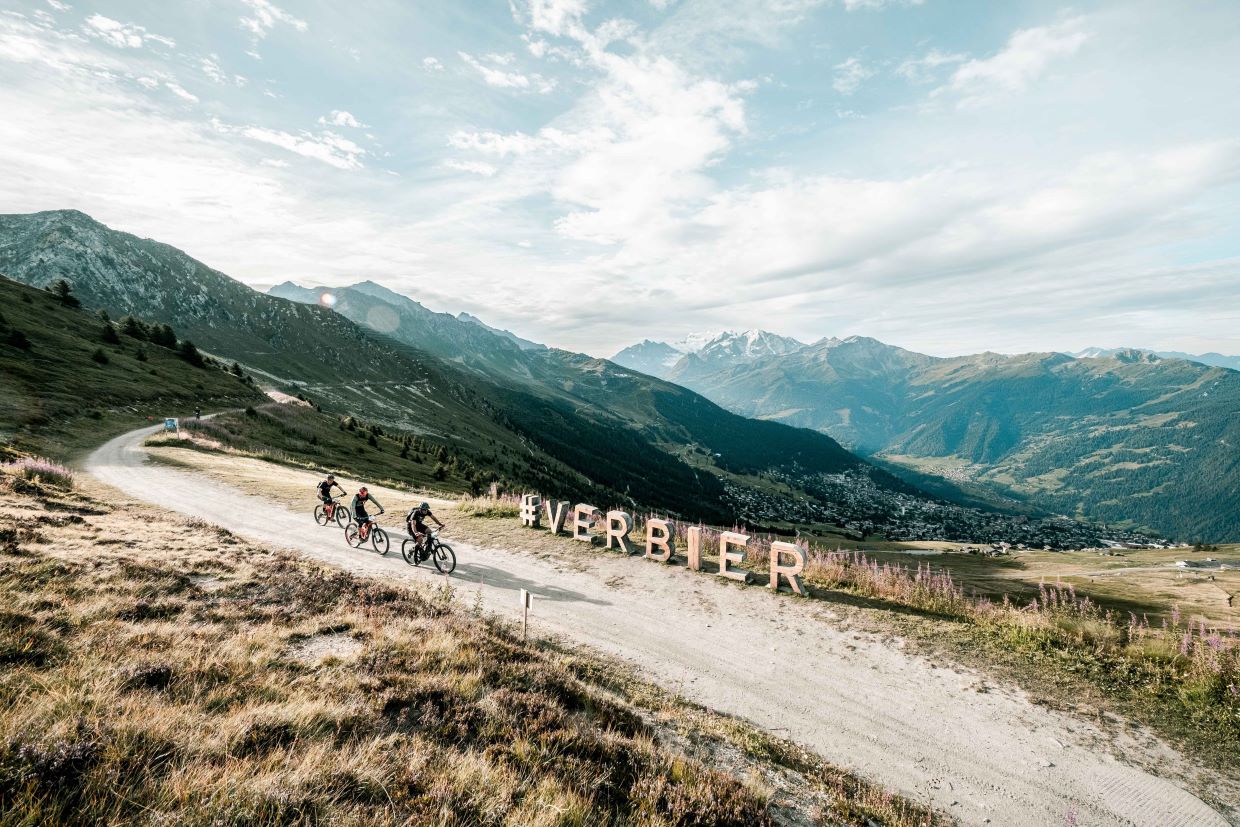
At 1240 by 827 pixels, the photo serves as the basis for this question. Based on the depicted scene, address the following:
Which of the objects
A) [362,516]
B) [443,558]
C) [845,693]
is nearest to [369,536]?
[362,516]

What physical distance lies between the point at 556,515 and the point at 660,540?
578cm

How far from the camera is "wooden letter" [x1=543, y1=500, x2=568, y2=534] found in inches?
969

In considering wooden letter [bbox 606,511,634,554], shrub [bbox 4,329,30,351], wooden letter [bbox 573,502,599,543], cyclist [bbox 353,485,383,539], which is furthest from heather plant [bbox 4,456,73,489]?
shrub [bbox 4,329,30,351]

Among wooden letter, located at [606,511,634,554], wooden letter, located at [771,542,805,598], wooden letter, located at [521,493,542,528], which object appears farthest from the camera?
wooden letter, located at [521,493,542,528]

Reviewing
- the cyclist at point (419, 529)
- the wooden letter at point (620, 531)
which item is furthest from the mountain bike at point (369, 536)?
the wooden letter at point (620, 531)

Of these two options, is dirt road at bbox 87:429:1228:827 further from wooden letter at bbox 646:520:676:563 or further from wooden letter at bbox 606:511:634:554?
wooden letter at bbox 606:511:634:554

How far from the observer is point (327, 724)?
695cm

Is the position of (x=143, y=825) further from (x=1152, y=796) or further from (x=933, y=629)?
(x=933, y=629)

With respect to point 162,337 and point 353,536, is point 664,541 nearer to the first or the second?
point 353,536

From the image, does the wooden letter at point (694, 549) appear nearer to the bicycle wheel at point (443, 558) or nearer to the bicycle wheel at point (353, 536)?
the bicycle wheel at point (443, 558)

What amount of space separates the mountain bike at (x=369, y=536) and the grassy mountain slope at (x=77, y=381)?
26.6 m

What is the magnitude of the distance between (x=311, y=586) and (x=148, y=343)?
92.7 metres

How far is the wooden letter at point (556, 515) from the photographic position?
24.6 metres

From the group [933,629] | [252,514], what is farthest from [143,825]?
[252,514]
